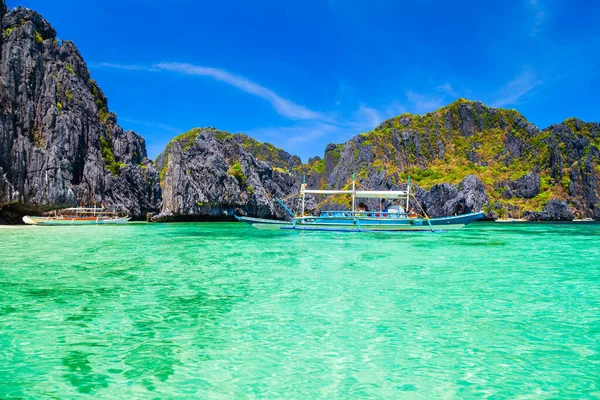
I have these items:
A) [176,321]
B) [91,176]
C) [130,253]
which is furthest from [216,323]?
[91,176]

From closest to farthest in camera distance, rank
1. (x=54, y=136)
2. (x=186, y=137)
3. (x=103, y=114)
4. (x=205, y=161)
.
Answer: (x=54, y=136) < (x=103, y=114) < (x=205, y=161) < (x=186, y=137)

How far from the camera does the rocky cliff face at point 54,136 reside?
5694 centimetres

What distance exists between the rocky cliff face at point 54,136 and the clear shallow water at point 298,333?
4988 centimetres

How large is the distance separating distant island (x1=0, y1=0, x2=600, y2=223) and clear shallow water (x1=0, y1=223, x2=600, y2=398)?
52.0 meters

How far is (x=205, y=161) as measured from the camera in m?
84.2

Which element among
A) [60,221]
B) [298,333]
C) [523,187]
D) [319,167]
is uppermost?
[319,167]

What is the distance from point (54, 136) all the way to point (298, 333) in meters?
70.4

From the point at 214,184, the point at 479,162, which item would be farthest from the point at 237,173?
the point at 479,162

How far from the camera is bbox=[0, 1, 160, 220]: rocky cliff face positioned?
5694cm

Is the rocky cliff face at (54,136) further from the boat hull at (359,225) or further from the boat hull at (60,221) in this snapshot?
the boat hull at (359,225)

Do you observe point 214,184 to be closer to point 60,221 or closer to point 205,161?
point 205,161

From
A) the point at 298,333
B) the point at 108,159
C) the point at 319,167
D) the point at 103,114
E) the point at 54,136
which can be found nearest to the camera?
the point at 298,333

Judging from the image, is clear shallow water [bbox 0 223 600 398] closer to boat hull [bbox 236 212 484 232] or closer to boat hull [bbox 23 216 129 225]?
boat hull [bbox 236 212 484 232]

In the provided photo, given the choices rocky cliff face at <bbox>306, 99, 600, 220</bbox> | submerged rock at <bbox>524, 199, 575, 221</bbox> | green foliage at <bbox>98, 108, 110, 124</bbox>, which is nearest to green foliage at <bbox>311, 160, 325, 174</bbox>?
rocky cliff face at <bbox>306, 99, 600, 220</bbox>
